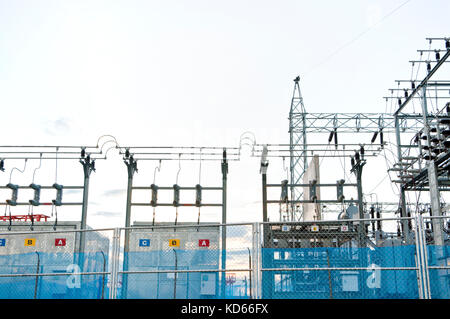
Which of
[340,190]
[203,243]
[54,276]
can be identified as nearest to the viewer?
[54,276]

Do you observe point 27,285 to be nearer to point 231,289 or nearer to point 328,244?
point 231,289

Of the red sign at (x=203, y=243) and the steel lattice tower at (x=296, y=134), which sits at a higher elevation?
the steel lattice tower at (x=296, y=134)

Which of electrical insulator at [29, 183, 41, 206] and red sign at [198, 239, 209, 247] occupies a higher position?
electrical insulator at [29, 183, 41, 206]

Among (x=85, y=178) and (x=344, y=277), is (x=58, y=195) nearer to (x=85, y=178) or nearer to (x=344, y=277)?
(x=85, y=178)

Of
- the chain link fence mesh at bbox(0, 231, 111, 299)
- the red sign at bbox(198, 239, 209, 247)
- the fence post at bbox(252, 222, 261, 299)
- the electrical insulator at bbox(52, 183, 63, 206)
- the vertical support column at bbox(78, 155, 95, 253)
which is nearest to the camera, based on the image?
the fence post at bbox(252, 222, 261, 299)

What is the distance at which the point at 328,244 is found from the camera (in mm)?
20656

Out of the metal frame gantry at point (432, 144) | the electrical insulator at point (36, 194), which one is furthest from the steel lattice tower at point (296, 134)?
the electrical insulator at point (36, 194)

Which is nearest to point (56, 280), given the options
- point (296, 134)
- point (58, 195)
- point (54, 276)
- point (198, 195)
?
point (54, 276)

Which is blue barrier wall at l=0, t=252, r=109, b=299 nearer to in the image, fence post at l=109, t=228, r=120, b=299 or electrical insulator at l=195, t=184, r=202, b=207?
fence post at l=109, t=228, r=120, b=299

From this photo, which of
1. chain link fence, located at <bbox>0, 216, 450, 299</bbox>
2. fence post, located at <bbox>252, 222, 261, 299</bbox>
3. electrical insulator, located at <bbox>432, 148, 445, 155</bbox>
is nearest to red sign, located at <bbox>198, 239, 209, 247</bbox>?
chain link fence, located at <bbox>0, 216, 450, 299</bbox>

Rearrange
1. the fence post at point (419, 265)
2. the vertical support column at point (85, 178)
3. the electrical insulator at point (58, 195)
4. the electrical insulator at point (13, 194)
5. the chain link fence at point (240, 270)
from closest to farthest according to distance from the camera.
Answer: the fence post at point (419, 265)
the chain link fence at point (240, 270)
the vertical support column at point (85, 178)
the electrical insulator at point (58, 195)
the electrical insulator at point (13, 194)

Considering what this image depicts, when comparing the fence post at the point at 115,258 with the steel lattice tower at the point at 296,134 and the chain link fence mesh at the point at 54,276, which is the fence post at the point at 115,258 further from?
the steel lattice tower at the point at 296,134
